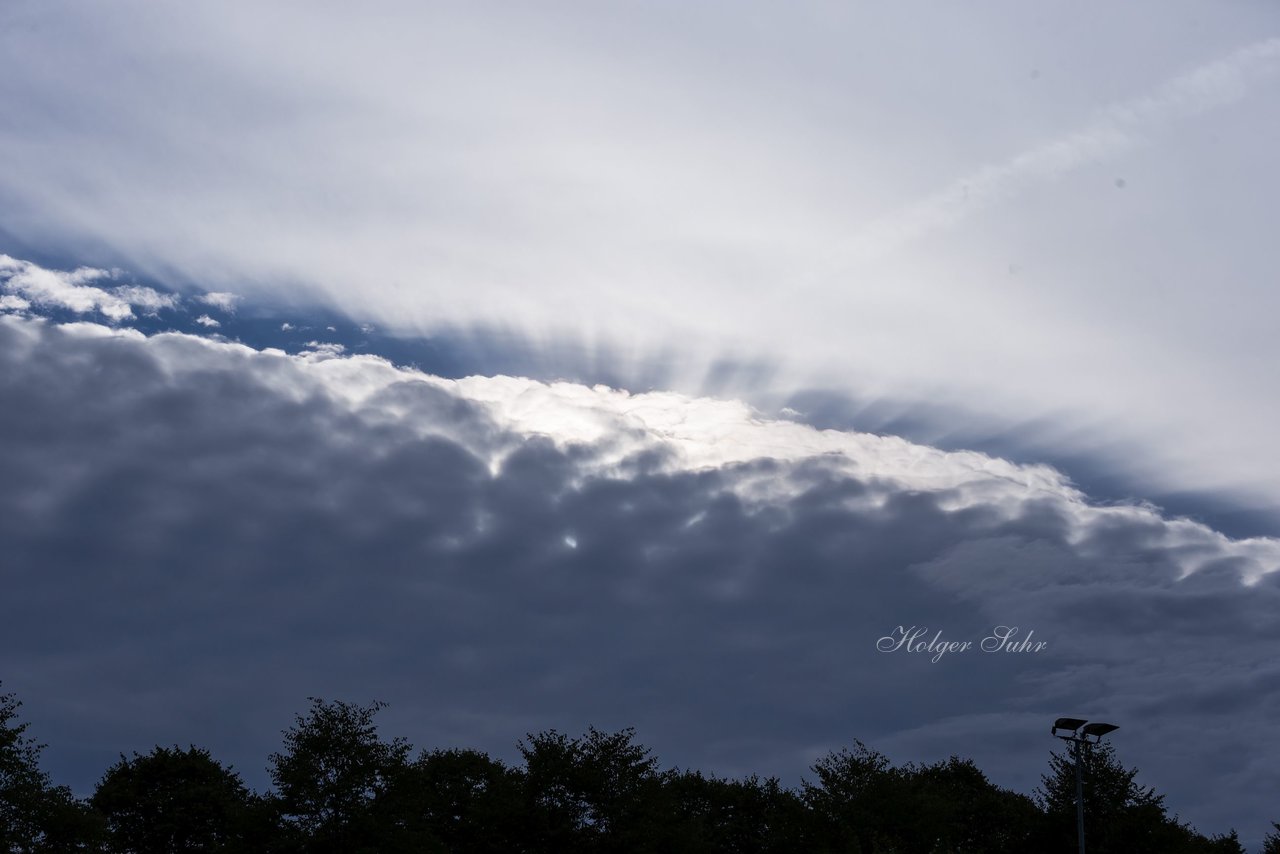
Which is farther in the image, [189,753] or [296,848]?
[189,753]

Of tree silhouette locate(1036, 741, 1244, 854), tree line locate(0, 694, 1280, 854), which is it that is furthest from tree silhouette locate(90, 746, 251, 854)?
tree silhouette locate(1036, 741, 1244, 854)

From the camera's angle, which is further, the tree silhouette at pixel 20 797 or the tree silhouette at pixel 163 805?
the tree silhouette at pixel 163 805

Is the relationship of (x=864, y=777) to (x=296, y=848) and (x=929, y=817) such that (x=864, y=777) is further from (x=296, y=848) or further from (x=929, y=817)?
(x=296, y=848)

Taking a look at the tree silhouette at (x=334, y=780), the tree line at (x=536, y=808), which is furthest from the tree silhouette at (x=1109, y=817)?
the tree silhouette at (x=334, y=780)

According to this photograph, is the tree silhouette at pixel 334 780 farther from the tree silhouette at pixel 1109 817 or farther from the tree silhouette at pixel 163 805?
the tree silhouette at pixel 1109 817

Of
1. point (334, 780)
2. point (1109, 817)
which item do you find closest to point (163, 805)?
point (334, 780)

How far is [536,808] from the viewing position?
72.4m

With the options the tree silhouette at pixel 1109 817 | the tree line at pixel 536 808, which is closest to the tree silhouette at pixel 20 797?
the tree line at pixel 536 808

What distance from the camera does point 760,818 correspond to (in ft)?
285

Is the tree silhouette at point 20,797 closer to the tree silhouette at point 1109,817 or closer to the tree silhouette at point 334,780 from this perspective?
the tree silhouette at point 334,780

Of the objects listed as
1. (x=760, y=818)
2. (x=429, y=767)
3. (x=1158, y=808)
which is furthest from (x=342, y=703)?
(x=1158, y=808)

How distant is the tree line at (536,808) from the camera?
2534 inches

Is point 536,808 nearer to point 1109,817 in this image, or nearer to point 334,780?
point 334,780

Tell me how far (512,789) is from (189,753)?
1210 inches
